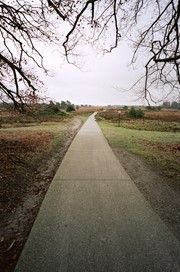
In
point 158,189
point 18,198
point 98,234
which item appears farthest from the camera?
point 158,189

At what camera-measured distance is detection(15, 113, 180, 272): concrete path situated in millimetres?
2678

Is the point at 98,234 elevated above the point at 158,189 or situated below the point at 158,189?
above

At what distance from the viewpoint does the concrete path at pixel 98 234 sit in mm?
2678

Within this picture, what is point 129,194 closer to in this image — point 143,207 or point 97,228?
point 143,207

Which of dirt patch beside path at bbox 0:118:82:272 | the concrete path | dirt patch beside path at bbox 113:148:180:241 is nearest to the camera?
the concrete path

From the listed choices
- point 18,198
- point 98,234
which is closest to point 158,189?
point 98,234

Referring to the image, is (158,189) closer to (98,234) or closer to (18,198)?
(98,234)

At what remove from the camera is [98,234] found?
331 centimetres

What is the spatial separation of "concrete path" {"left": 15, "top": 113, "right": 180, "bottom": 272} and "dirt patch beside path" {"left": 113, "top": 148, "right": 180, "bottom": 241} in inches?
7.6

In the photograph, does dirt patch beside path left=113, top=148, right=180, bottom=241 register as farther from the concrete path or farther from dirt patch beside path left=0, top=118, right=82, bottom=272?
dirt patch beside path left=0, top=118, right=82, bottom=272

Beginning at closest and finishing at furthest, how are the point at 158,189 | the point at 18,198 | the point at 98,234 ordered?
the point at 98,234 < the point at 18,198 < the point at 158,189

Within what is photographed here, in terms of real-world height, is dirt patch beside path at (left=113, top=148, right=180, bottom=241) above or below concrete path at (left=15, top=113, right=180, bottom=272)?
below

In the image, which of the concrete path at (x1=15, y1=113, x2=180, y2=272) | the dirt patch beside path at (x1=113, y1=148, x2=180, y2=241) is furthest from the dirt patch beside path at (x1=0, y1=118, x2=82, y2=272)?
the dirt patch beside path at (x1=113, y1=148, x2=180, y2=241)

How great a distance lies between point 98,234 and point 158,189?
2618mm
